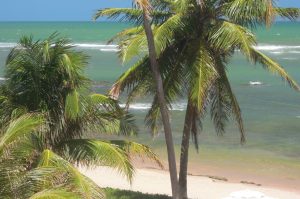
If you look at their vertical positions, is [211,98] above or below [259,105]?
above

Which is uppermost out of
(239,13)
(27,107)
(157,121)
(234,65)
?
(239,13)

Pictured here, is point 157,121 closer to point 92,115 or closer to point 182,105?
point 92,115

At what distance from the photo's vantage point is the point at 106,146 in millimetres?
9406

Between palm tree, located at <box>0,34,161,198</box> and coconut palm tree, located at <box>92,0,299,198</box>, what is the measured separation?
200 centimetres

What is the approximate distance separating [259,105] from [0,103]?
85.5ft

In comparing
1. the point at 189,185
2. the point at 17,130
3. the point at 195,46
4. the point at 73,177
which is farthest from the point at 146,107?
the point at 17,130

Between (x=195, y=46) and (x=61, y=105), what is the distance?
11.5 feet

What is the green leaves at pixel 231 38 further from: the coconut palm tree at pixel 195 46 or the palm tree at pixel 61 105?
the palm tree at pixel 61 105

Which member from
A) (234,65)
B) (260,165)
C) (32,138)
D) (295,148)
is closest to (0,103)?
Result: (32,138)

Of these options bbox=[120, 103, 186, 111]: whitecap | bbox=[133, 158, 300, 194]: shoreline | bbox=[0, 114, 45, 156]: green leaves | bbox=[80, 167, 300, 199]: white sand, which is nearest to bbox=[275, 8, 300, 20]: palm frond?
bbox=[80, 167, 300, 199]: white sand

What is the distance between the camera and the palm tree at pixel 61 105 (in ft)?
30.6

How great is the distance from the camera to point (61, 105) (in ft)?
31.7

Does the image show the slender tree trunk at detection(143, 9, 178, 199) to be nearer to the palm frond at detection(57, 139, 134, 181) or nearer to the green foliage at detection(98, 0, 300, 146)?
the green foliage at detection(98, 0, 300, 146)

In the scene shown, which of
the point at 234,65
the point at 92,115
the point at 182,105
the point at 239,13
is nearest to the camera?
the point at 92,115
